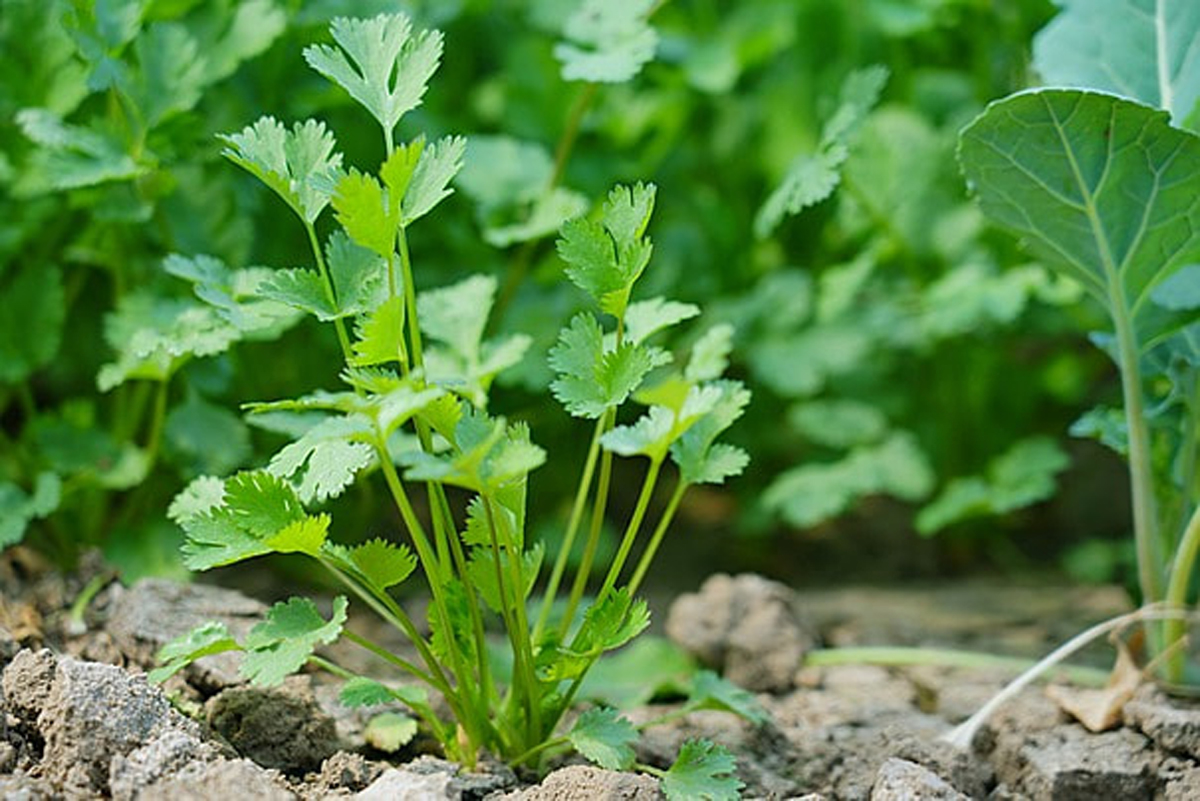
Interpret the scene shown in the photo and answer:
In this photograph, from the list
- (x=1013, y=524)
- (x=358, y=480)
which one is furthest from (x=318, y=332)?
(x=1013, y=524)

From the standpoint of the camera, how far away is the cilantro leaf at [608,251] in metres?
→ 1.15

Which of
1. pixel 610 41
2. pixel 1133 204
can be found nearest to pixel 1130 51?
pixel 1133 204

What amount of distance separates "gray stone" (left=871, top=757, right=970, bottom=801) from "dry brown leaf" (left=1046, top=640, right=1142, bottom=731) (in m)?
0.26

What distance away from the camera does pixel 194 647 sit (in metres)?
1.16

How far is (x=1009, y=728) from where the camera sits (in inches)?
55.1

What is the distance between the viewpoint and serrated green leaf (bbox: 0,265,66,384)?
5.35 ft

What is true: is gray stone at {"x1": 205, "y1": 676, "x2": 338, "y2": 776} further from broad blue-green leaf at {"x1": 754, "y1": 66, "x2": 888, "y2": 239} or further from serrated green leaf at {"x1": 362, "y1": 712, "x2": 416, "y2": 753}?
broad blue-green leaf at {"x1": 754, "y1": 66, "x2": 888, "y2": 239}

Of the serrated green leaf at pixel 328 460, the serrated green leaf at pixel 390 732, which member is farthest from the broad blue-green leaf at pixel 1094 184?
the serrated green leaf at pixel 390 732

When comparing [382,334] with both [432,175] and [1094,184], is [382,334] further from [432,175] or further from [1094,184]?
[1094,184]

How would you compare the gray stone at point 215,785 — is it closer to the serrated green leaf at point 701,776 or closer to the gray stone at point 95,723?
the gray stone at point 95,723

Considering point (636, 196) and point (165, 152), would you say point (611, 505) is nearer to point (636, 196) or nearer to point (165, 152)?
point (165, 152)

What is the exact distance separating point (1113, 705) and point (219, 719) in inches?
33.7

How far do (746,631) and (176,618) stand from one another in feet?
2.08

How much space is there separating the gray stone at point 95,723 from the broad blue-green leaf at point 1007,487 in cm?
115
